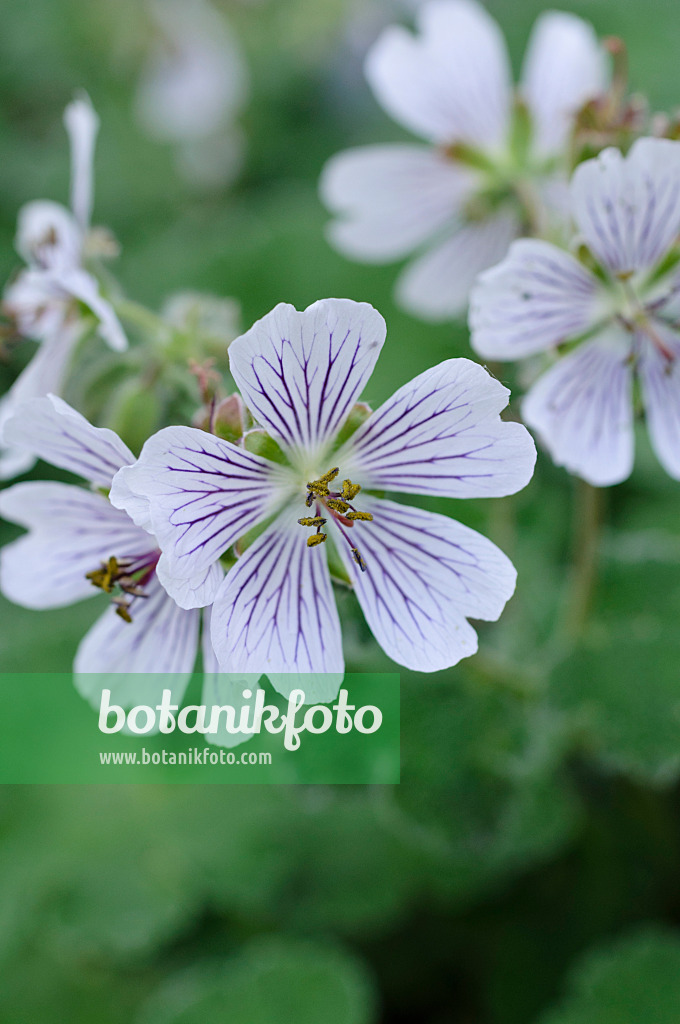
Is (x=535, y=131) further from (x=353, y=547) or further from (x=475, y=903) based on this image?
(x=475, y=903)

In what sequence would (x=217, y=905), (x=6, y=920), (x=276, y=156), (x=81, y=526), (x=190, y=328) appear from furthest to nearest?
(x=276, y=156) < (x=217, y=905) < (x=6, y=920) < (x=190, y=328) < (x=81, y=526)

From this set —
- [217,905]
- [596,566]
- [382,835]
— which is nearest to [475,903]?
[382,835]

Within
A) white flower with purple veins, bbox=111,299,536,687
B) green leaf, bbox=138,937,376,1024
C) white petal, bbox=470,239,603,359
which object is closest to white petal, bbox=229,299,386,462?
white flower with purple veins, bbox=111,299,536,687

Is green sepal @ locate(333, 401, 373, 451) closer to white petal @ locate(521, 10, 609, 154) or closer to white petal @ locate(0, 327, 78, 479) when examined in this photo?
white petal @ locate(0, 327, 78, 479)

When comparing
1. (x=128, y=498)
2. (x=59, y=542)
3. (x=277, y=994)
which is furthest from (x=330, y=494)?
(x=277, y=994)

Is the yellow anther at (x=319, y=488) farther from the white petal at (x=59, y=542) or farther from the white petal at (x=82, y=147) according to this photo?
the white petal at (x=82, y=147)
